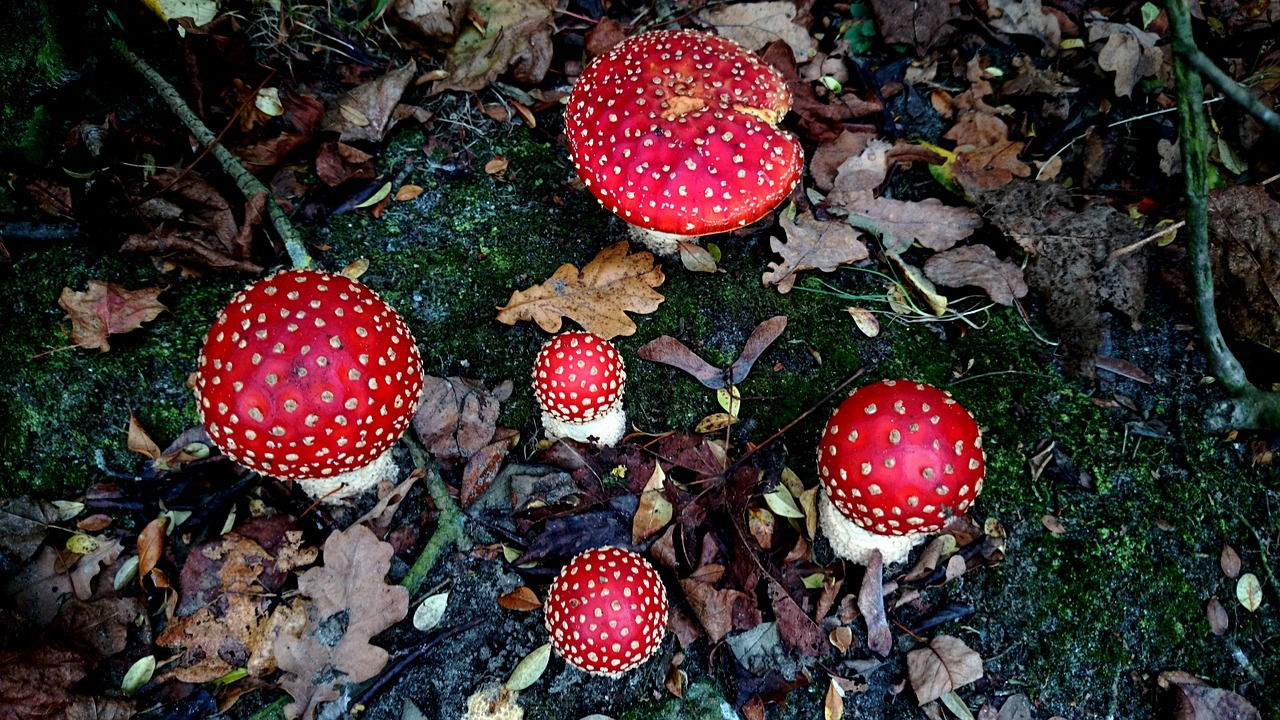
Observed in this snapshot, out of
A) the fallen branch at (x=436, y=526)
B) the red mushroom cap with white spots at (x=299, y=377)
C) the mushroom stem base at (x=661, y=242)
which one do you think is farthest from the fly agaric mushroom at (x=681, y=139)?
the fallen branch at (x=436, y=526)

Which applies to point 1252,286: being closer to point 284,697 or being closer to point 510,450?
point 510,450

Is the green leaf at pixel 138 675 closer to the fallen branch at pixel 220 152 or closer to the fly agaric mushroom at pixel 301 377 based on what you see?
the fly agaric mushroom at pixel 301 377

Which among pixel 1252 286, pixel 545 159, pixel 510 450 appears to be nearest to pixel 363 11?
pixel 545 159

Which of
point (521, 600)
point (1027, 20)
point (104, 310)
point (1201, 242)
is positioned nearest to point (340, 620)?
point (521, 600)

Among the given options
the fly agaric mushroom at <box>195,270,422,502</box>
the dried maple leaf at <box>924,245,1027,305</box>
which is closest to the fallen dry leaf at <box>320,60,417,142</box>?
the fly agaric mushroom at <box>195,270,422,502</box>

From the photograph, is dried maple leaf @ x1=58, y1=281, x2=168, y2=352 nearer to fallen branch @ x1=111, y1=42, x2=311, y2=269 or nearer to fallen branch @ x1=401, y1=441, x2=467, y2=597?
fallen branch @ x1=111, y1=42, x2=311, y2=269
